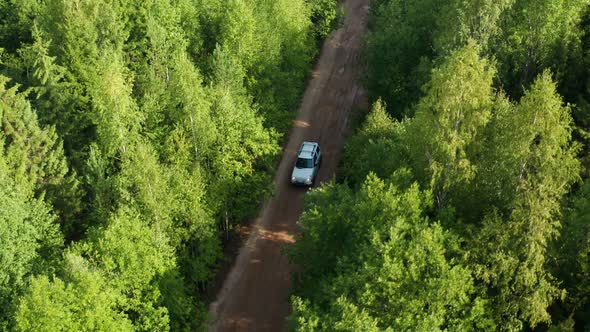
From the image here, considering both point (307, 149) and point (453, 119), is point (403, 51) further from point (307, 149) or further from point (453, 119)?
point (453, 119)

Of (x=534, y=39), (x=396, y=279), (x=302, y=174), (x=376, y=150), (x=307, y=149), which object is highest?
Result: (x=534, y=39)

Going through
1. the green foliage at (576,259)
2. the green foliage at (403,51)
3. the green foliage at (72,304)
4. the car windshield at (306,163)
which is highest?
the green foliage at (403,51)

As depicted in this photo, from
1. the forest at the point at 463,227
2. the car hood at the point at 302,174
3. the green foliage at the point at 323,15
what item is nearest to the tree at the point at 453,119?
the forest at the point at 463,227

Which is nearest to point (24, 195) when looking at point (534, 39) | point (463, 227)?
point (463, 227)

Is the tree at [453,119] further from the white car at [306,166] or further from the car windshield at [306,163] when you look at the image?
the car windshield at [306,163]

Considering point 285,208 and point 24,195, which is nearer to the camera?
point 24,195

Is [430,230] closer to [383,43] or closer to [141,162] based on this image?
[141,162]

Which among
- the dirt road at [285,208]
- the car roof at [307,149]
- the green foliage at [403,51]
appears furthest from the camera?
the car roof at [307,149]
